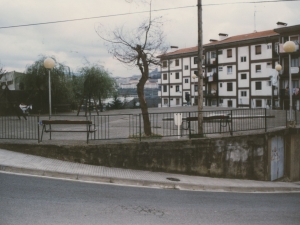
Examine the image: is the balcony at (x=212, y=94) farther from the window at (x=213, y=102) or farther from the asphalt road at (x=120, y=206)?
the asphalt road at (x=120, y=206)

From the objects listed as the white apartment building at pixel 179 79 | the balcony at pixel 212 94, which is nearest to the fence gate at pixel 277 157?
the balcony at pixel 212 94

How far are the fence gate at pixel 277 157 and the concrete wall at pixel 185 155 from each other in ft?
1.53

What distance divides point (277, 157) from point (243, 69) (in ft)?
147

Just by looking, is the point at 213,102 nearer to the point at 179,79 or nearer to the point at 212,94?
the point at 212,94

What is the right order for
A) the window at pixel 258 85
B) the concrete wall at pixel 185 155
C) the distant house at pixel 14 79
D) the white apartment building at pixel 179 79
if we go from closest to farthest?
the concrete wall at pixel 185 155
the distant house at pixel 14 79
the window at pixel 258 85
the white apartment building at pixel 179 79

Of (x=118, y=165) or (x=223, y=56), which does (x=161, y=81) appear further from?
(x=118, y=165)

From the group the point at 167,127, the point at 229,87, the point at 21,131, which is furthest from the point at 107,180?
the point at 229,87

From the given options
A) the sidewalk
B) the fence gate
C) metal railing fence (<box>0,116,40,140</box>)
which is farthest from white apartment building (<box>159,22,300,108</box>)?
the sidewalk

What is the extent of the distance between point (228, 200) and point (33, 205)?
4.86 meters

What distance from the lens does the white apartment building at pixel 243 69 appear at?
51.7m

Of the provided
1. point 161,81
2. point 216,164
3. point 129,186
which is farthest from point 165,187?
point 161,81

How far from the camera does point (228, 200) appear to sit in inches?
358

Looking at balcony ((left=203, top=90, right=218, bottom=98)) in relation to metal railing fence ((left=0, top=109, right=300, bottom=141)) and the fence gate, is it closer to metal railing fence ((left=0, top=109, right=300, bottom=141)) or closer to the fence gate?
metal railing fence ((left=0, top=109, right=300, bottom=141))

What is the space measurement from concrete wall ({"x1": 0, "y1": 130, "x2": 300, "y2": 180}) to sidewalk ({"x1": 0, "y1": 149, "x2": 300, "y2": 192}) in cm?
35
